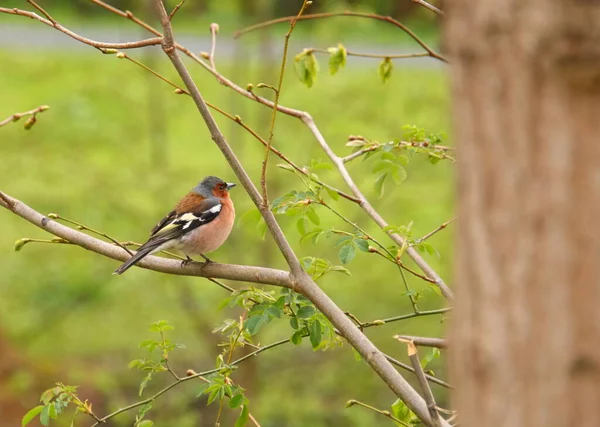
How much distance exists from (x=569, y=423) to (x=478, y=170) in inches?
19.4

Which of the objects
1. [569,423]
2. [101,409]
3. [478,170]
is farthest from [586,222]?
[101,409]

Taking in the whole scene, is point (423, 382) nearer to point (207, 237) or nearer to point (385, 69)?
point (385, 69)

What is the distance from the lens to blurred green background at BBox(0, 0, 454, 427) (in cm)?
888

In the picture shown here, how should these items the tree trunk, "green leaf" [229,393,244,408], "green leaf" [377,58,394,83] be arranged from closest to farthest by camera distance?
the tree trunk → "green leaf" [229,393,244,408] → "green leaf" [377,58,394,83]

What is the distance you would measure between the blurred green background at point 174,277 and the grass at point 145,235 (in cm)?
2

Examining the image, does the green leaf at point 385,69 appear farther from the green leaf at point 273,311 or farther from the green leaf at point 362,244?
the green leaf at point 273,311

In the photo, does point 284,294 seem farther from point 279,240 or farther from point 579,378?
point 579,378

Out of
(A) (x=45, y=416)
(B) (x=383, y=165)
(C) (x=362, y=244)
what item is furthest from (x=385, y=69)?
(A) (x=45, y=416)

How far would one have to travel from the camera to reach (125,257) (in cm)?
395

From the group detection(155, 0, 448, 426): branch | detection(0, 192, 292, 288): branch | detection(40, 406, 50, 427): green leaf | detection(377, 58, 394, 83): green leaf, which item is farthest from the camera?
detection(377, 58, 394, 83): green leaf

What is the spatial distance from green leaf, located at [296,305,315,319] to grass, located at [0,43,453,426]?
4.40 meters

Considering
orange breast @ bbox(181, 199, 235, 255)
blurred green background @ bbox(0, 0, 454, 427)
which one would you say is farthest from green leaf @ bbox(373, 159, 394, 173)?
blurred green background @ bbox(0, 0, 454, 427)

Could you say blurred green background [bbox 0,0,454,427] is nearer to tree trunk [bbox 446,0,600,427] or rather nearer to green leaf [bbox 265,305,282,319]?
green leaf [bbox 265,305,282,319]

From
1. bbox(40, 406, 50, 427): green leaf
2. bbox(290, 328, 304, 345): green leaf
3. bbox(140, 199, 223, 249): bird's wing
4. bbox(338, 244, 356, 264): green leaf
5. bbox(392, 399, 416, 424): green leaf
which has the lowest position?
bbox(140, 199, 223, 249): bird's wing
